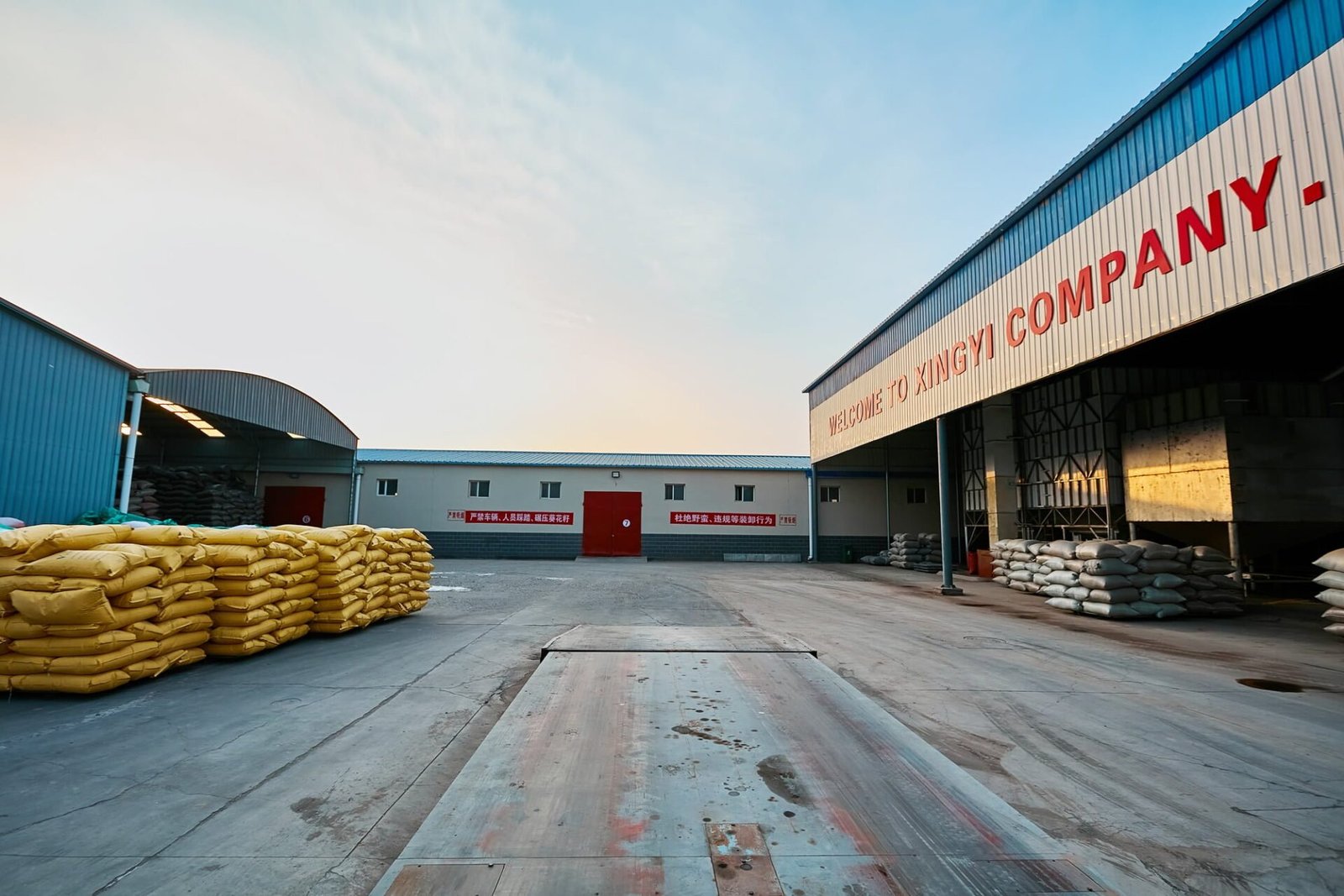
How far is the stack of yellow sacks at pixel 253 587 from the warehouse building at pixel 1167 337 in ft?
37.7

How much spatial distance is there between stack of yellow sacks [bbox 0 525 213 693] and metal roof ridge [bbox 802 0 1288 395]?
13089mm

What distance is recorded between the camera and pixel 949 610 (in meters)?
11.1

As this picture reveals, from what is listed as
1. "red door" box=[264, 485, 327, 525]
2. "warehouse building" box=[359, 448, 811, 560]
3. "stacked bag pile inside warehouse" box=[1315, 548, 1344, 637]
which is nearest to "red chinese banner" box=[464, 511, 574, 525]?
"warehouse building" box=[359, 448, 811, 560]

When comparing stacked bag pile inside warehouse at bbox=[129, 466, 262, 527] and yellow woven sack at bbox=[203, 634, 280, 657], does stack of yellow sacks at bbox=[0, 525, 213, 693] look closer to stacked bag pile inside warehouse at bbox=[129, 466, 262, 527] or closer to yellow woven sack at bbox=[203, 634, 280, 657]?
yellow woven sack at bbox=[203, 634, 280, 657]

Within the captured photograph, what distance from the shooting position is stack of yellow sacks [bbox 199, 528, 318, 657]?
6320 mm

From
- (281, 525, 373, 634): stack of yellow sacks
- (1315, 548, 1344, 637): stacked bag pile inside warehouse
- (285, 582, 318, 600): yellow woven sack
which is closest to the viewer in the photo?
(285, 582, 318, 600): yellow woven sack

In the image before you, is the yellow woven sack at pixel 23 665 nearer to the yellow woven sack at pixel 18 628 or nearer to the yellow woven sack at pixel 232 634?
the yellow woven sack at pixel 18 628

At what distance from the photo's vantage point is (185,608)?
5.95 metres

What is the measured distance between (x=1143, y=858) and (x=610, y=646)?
4.63 m

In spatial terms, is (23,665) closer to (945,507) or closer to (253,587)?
(253,587)

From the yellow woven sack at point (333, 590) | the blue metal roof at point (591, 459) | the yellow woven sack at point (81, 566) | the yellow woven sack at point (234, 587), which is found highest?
the blue metal roof at point (591, 459)

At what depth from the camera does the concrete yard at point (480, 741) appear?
2.71 m

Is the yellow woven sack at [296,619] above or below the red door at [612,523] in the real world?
below

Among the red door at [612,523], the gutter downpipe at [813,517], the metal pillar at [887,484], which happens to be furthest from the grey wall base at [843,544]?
the red door at [612,523]
